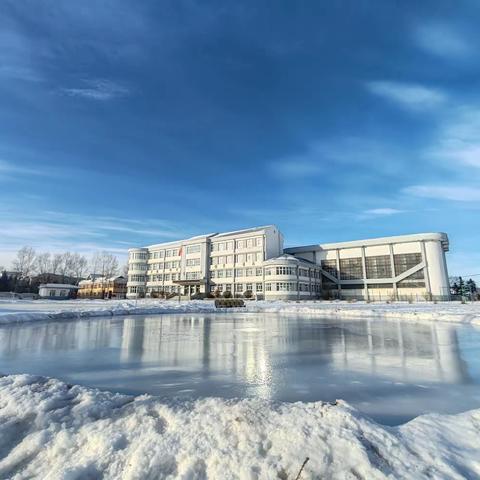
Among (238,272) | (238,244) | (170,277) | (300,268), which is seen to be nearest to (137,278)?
A: (170,277)

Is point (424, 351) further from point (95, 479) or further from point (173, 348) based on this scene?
point (95, 479)

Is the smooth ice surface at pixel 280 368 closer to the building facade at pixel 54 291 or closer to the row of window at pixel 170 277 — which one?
the row of window at pixel 170 277

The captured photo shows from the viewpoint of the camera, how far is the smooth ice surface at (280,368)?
Result: 496 cm

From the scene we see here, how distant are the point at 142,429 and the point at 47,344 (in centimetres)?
856

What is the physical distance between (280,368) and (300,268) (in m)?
50.6

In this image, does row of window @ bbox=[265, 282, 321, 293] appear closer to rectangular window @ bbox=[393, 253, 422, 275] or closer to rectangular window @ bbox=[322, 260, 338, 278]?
rectangular window @ bbox=[322, 260, 338, 278]

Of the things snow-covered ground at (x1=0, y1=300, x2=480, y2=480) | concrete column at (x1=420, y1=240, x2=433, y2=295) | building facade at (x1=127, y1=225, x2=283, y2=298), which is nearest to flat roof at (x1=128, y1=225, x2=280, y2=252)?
building facade at (x1=127, y1=225, x2=283, y2=298)

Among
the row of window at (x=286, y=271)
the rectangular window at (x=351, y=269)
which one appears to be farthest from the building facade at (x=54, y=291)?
the rectangular window at (x=351, y=269)

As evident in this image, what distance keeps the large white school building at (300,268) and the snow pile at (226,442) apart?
50.5 metres

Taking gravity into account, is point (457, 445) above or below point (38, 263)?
below

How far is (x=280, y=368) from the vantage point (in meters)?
6.79

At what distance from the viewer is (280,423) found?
3.30 metres

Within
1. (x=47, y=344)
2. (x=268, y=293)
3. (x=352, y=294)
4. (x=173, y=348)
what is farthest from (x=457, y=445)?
(x=352, y=294)

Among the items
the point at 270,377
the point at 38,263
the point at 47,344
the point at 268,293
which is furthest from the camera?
the point at 38,263
